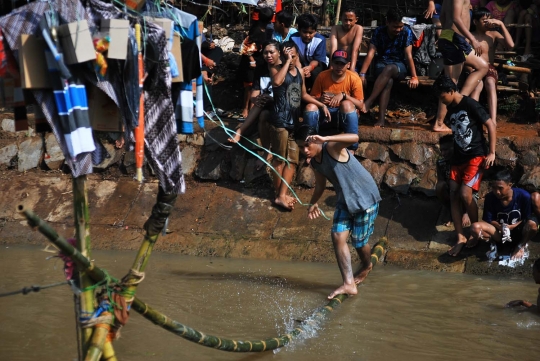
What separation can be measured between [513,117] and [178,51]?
644cm

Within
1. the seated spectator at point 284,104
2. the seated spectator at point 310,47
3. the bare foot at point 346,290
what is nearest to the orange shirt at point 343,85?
the seated spectator at point 284,104

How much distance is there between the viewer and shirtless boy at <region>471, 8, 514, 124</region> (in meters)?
9.41

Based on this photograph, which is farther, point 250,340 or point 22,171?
point 22,171

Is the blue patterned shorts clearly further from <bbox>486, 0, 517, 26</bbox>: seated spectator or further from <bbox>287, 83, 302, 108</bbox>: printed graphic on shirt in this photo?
<bbox>486, 0, 517, 26</bbox>: seated spectator

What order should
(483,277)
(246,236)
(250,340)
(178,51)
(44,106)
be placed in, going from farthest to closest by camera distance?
(246,236) → (483,277) → (250,340) → (178,51) → (44,106)

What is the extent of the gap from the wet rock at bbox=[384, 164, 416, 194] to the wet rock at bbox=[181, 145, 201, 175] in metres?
2.48

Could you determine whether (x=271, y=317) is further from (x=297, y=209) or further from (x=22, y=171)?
(x=22, y=171)

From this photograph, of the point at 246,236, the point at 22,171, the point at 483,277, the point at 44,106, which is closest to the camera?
the point at 44,106

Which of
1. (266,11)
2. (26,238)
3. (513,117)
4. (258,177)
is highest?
(266,11)

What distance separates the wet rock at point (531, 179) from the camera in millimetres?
8695

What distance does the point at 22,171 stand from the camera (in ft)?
34.9

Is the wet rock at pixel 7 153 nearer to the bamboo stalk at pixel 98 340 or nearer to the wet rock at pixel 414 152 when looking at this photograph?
the wet rock at pixel 414 152

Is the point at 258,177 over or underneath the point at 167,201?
underneath

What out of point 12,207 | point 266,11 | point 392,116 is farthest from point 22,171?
point 392,116
